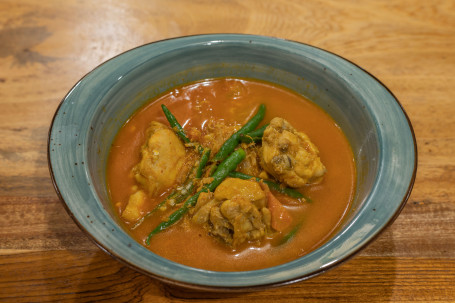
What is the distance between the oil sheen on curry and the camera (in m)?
1.84

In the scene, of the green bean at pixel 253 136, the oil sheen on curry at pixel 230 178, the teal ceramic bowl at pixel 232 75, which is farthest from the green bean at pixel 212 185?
the teal ceramic bowl at pixel 232 75

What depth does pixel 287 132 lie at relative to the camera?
2.09m

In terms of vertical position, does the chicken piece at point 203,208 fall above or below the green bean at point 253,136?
below

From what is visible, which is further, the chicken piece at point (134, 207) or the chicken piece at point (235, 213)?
the chicken piece at point (134, 207)

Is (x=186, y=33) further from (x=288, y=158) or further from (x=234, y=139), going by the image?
(x=288, y=158)

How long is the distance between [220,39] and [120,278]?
1.57m

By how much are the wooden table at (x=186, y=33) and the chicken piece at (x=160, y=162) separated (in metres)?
0.45

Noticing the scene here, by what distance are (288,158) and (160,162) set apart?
704mm

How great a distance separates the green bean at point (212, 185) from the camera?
1914 mm

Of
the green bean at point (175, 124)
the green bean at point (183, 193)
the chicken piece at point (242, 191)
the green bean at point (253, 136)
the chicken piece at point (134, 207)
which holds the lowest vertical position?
the chicken piece at point (134, 207)

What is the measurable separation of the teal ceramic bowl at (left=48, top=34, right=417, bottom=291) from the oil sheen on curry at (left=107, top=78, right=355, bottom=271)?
0.10 metres

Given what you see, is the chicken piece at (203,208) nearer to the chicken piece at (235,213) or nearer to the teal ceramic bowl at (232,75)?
the chicken piece at (235,213)

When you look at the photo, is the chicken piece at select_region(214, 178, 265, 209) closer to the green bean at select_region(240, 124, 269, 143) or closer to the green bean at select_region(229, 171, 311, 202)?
the green bean at select_region(229, 171, 311, 202)

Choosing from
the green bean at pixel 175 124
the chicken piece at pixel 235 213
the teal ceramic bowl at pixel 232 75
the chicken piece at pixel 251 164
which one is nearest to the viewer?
the teal ceramic bowl at pixel 232 75
